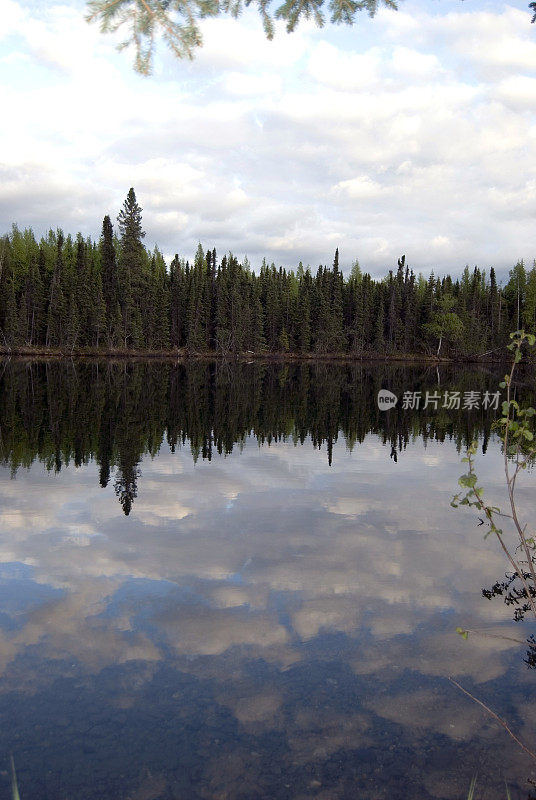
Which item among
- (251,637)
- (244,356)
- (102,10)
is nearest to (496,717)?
(251,637)

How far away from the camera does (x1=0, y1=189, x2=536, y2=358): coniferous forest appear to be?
90875 mm

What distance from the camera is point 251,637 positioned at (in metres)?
6.15

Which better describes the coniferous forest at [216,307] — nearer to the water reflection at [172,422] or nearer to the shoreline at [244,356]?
the shoreline at [244,356]

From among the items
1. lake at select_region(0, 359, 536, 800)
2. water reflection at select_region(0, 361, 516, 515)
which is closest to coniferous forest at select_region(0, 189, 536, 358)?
water reflection at select_region(0, 361, 516, 515)

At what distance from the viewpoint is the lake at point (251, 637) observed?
428 cm

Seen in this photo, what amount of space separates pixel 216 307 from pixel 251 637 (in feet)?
340

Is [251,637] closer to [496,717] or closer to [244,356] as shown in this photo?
[496,717]

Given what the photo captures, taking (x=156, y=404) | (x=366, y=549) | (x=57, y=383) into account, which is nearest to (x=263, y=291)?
(x=57, y=383)

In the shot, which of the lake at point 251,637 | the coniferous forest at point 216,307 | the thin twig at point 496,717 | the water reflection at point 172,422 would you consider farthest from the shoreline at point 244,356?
the thin twig at point 496,717

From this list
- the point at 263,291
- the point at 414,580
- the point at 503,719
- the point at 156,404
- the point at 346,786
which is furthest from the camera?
the point at 263,291

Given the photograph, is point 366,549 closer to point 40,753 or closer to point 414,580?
point 414,580

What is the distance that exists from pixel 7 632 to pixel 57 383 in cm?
3291

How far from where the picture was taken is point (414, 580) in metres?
7.93

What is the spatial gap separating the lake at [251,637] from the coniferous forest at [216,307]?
79726 millimetres
